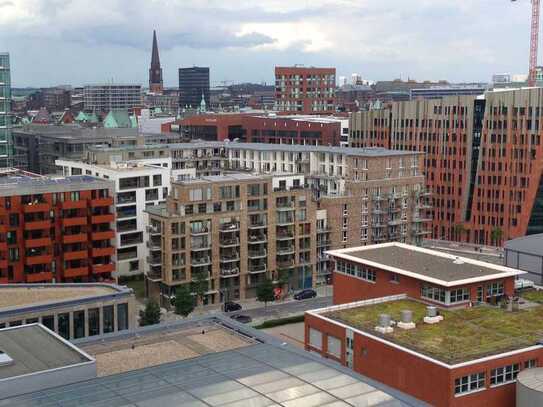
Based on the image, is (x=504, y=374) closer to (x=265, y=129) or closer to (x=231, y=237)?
(x=231, y=237)

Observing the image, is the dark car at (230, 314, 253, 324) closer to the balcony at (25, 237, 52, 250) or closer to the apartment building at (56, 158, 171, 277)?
the apartment building at (56, 158, 171, 277)

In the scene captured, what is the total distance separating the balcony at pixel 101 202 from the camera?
82438mm

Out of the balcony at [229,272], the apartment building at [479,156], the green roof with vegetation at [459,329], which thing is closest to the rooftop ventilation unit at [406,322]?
the green roof with vegetation at [459,329]

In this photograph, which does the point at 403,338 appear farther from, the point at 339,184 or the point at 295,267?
the point at 339,184

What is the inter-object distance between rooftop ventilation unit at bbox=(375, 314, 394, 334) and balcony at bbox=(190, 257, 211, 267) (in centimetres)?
3328

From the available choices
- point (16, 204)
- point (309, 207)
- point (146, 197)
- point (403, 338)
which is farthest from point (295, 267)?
point (403, 338)

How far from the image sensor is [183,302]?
253 ft

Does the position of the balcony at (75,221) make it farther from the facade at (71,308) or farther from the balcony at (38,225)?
the facade at (71,308)

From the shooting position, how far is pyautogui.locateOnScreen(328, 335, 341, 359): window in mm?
55797

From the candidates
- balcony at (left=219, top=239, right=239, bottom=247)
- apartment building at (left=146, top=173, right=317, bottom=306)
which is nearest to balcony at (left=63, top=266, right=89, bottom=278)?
apartment building at (left=146, top=173, right=317, bottom=306)

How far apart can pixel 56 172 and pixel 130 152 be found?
22054 mm

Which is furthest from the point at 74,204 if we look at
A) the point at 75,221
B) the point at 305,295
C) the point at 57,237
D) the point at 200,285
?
the point at 305,295

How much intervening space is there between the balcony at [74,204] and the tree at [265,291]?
20.1 m

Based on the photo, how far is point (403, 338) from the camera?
52656 millimetres
